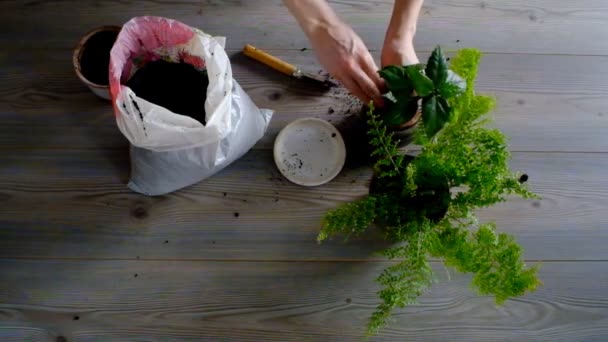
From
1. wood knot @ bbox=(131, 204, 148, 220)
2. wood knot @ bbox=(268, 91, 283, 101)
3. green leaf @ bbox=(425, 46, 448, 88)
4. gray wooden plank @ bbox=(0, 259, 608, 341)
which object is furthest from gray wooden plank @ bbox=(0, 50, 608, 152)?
green leaf @ bbox=(425, 46, 448, 88)

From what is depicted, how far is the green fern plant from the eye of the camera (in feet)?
1.90

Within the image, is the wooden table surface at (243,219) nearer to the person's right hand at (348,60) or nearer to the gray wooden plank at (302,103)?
the gray wooden plank at (302,103)

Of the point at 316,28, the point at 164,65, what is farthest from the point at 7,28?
the point at 316,28

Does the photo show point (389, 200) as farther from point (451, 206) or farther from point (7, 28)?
point (7, 28)

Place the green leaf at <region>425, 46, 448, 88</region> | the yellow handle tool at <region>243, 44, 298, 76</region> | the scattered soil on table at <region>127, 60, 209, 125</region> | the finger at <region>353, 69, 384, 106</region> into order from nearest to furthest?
the green leaf at <region>425, 46, 448, 88</region> → the finger at <region>353, 69, 384, 106</region> → the scattered soil on table at <region>127, 60, 209, 125</region> → the yellow handle tool at <region>243, 44, 298, 76</region>

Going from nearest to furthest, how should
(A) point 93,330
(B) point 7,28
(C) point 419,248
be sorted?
(C) point 419,248 < (A) point 93,330 < (B) point 7,28

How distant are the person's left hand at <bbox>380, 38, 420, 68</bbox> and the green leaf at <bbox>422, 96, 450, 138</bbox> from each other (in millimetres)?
187

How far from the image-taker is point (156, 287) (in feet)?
2.83

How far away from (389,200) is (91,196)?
0.59 m

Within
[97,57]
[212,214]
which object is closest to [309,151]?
[212,214]

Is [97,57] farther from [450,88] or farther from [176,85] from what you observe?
[450,88]

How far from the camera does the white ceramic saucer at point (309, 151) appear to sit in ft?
2.90

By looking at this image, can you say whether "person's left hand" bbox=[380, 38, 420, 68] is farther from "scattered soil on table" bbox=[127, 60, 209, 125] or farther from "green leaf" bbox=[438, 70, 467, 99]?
"scattered soil on table" bbox=[127, 60, 209, 125]

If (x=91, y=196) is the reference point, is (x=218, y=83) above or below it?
above
